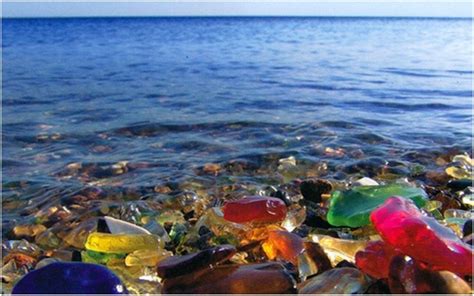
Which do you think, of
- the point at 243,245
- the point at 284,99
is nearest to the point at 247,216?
the point at 243,245

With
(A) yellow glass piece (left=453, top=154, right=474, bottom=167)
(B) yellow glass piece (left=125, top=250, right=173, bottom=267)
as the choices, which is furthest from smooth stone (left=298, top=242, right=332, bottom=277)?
(A) yellow glass piece (left=453, top=154, right=474, bottom=167)

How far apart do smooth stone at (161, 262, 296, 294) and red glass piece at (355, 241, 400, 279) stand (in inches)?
9.5

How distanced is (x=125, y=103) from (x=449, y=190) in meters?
4.85

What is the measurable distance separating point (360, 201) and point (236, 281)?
100 centimetres

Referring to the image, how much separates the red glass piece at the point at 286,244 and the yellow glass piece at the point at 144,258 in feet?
1.44

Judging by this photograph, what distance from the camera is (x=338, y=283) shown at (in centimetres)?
168

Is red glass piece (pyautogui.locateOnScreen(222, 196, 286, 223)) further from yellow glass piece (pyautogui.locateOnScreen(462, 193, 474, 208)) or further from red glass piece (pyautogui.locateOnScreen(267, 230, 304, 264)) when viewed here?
yellow glass piece (pyautogui.locateOnScreen(462, 193, 474, 208))

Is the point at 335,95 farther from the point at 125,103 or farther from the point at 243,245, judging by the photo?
the point at 243,245

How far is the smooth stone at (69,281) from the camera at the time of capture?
148 centimetres

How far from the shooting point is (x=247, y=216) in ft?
7.89

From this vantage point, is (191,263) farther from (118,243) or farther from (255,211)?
(255,211)

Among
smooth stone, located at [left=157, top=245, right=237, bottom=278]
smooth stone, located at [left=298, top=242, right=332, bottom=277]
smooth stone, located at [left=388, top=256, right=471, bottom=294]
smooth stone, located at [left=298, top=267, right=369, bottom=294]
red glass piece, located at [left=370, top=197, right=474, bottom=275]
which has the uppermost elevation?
red glass piece, located at [left=370, top=197, right=474, bottom=275]

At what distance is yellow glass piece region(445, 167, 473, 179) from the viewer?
3701mm

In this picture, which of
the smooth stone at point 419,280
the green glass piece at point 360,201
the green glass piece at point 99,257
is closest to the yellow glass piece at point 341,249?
the green glass piece at point 360,201
